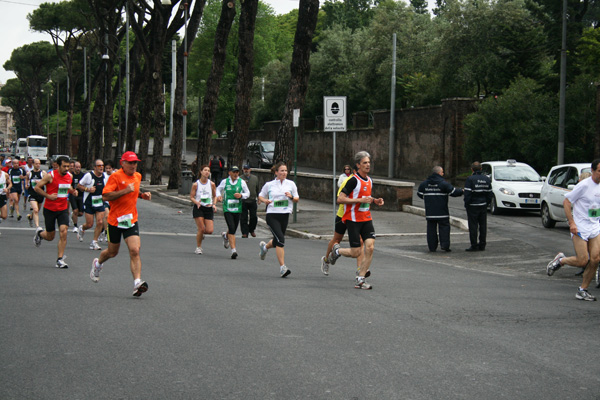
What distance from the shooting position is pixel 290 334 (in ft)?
24.8

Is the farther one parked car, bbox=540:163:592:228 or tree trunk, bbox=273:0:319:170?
tree trunk, bbox=273:0:319:170

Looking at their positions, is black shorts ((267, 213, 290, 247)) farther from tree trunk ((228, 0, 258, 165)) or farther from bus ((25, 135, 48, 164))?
bus ((25, 135, 48, 164))

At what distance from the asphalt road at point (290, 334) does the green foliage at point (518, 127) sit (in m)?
20.4

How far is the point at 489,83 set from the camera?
41.3m

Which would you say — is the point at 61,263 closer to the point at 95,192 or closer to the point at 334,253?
the point at 95,192

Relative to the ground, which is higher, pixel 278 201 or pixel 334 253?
pixel 278 201

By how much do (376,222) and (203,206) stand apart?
698 cm

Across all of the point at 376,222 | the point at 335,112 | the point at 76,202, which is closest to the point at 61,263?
the point at 76,202

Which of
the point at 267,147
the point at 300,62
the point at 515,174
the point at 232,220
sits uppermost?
the point at 300,62

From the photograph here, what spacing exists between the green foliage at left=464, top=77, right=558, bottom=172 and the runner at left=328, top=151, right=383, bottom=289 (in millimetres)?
23306

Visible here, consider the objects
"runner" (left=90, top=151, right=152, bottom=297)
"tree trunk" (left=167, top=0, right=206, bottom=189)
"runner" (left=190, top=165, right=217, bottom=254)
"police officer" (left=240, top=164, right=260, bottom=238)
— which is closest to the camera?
"runner" (left=90, top=151, right=152, bottom=297)

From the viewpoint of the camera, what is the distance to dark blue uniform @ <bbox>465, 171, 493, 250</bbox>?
16.5 meters

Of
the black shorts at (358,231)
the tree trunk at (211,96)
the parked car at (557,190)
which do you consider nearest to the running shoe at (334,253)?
the black shorts at (358,231)

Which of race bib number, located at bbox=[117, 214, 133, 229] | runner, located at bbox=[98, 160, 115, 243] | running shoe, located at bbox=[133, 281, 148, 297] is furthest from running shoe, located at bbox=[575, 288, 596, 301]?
runner, located at bbox=[98, 160, 115, 243]
